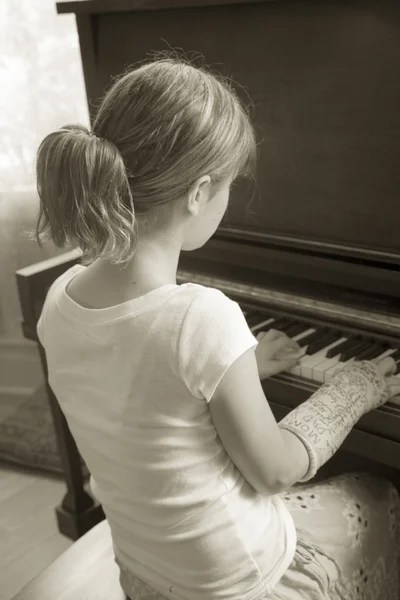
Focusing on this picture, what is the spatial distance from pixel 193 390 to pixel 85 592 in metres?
0.56

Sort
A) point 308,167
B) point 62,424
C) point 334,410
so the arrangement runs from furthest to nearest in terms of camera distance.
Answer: point 62,424, point 308,167, point 334,410

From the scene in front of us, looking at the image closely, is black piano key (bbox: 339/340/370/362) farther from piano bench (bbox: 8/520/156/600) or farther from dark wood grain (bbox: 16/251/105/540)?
dark wood grain (bbox: 16/251/105/540)

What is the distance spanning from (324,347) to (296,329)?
0.30 ft

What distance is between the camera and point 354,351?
123 cm

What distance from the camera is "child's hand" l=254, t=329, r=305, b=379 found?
1.19 m

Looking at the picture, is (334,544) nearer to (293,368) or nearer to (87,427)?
(293,368)

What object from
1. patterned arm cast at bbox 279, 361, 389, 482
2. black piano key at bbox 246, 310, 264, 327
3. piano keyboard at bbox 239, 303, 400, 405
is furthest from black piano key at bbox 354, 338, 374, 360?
black piano key at bbox 246, 310, 264, 327

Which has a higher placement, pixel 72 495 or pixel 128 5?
pixel 128 5

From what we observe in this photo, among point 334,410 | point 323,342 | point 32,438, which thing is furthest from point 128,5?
point 32,438

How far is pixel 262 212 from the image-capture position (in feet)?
4.60

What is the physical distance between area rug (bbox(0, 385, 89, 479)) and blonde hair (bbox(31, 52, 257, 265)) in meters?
1.63

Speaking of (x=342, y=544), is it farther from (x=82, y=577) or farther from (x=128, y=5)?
(x=128, y=5)

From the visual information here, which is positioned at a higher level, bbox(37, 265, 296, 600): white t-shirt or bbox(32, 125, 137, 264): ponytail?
bbox(32, 125, 137, 264): ponytail

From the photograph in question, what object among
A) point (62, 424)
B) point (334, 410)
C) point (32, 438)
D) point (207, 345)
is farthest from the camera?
point (32, 438)
